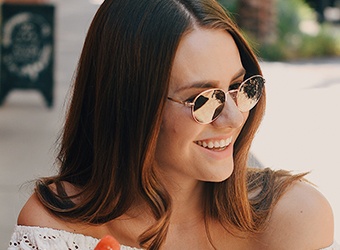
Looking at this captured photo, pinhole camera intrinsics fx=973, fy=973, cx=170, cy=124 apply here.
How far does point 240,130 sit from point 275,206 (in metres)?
0.25

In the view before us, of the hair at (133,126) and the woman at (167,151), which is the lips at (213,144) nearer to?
the woman at (167,151)

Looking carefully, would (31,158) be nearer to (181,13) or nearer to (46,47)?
(46,47)

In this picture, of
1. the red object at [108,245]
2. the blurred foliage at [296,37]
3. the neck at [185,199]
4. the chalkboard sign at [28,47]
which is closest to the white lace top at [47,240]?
the neck at [185,199]

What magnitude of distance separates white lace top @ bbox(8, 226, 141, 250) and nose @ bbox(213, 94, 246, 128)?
1.65 ft

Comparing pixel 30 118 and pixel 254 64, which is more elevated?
pixel 254 64

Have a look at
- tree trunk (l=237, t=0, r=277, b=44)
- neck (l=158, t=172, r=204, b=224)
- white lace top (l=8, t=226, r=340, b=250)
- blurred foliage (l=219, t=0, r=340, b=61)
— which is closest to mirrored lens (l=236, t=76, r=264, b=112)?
neck (l=158, t=172, r=204, b=224)

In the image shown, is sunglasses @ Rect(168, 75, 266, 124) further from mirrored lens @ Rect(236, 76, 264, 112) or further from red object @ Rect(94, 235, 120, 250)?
red object @ Rect(94, 235, 120, 250)

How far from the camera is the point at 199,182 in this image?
9.04 feet

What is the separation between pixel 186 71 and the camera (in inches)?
97.7

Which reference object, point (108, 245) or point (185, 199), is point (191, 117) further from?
point (108, 245)

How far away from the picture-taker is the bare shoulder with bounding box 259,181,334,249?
271cm

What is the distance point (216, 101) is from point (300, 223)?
1.54ft

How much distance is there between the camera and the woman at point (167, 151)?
2498mm

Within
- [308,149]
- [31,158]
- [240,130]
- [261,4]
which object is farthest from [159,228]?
[261,4]
